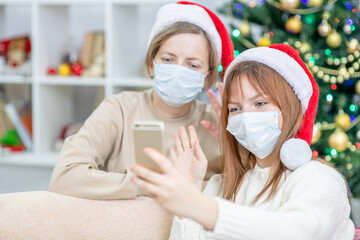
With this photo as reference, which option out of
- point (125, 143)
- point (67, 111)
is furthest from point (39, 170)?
point (125, 143)

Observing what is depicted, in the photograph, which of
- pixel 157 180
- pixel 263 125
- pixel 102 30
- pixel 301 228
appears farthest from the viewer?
pixel 102 30

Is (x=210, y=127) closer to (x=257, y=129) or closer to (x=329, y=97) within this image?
(x=257, y=129)

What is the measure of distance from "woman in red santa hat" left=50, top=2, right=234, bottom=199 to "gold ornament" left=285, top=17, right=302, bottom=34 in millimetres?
597

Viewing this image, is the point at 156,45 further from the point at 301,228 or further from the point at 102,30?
the point at 102,30

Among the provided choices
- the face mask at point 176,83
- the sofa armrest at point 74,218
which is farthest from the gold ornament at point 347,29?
→ the sofa armrest at point 74,218

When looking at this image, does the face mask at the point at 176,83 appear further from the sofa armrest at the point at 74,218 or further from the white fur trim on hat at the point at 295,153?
the white fur trim on hat at the point at 295,153

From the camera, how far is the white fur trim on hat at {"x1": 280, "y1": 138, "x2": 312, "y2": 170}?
4.00ft

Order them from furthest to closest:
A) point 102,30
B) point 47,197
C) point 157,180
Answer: point 102,30 → point 47,197 → point 157,180

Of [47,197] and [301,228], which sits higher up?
[301,228]

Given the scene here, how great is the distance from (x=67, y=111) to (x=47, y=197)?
1886 millimetres

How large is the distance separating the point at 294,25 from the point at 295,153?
3.74ft

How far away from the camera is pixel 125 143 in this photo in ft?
5.51

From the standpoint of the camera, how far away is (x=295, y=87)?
1.29 m

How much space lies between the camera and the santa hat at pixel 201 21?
66.1 inches
